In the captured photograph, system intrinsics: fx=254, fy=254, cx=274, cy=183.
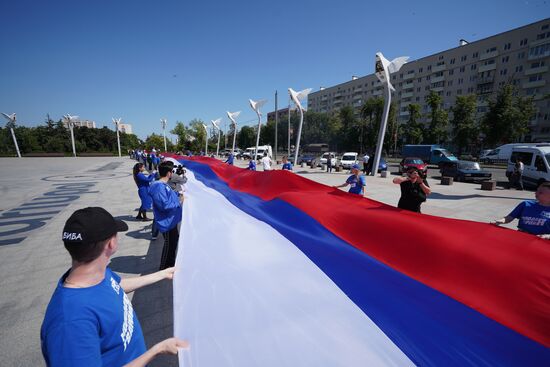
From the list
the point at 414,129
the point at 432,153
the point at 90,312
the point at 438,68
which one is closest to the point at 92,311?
the point at 90,312

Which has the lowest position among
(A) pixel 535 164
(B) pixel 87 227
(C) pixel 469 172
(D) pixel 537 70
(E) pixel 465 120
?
(C) pixel 469 172

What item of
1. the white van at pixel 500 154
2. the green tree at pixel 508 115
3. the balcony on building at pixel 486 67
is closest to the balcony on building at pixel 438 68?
the balcony on building at pixel 486 67

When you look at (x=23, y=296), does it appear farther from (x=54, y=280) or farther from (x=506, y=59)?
(x=506, y=59)

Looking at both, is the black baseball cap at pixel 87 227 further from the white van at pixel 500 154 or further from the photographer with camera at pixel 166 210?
the white van at pixel 500 154

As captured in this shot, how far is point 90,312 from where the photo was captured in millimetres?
1149

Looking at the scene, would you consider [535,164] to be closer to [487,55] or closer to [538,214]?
[538,214]

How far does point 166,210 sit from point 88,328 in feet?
9.68

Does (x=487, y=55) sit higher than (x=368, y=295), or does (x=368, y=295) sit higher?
(x=487, y=55)

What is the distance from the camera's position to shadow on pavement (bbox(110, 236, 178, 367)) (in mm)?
3057

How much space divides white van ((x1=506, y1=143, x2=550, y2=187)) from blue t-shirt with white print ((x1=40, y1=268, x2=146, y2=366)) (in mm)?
17892

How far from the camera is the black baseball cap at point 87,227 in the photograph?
1.20m

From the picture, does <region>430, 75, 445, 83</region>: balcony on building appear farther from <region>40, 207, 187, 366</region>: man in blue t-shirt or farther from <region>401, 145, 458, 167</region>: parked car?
<region>40, 207, 187, 366</region>: man in blue t-shirt

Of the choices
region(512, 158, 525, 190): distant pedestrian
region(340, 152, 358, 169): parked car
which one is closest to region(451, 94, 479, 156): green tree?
region(340, 152, 358, 169): parked car

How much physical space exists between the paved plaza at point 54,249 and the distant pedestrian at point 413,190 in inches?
179
